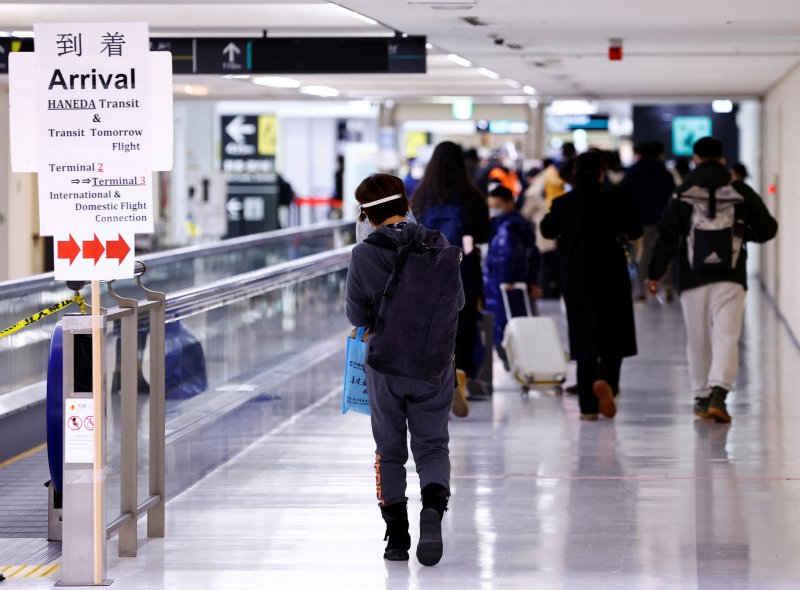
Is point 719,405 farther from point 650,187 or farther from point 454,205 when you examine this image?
point 650,187

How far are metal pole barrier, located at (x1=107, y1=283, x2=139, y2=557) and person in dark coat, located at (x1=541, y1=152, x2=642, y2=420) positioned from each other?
414 centimetres

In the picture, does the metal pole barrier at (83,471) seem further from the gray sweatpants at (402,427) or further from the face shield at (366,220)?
the face shield at (366,220)

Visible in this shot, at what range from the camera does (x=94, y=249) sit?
597cm

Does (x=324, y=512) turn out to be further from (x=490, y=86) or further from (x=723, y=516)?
(x=490, y=86)

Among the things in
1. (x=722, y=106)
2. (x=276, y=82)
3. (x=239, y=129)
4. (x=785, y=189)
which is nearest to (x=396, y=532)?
(x=785, y=189)

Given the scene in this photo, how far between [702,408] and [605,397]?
662 millimetres

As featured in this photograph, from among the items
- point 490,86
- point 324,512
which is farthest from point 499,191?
point 490,86

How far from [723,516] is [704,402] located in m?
3.06

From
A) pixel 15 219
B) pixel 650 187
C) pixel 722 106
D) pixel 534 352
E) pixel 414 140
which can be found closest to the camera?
pixel 534 352

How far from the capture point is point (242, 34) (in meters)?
13.7

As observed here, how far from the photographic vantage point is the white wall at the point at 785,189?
14.6m

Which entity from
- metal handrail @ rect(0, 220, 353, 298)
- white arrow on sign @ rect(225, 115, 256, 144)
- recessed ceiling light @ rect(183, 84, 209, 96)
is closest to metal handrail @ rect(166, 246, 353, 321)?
metal handrail @ rect(0, 220, 353, 298)

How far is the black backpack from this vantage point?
6250 mm

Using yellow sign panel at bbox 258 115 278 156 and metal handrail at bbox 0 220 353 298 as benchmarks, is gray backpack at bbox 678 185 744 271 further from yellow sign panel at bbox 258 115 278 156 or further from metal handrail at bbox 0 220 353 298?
yellow sign panel at bbox 258 115 278 156
